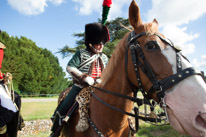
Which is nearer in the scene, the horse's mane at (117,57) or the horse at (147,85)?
the horse at (147,85)

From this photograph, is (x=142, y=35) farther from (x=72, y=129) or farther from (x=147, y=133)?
(x=147, y=133)

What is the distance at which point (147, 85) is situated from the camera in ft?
4.90

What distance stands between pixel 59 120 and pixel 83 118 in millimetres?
562

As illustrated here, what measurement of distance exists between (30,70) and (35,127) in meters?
22.6

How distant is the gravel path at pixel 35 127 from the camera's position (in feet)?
22.5

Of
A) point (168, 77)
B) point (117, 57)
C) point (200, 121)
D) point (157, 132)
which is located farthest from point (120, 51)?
point (157, 132)

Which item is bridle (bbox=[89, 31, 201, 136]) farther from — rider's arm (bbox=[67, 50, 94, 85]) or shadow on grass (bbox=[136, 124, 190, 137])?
shadow on grass (bbox=[136, 124, 190, 137])

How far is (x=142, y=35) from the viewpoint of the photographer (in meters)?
1.60

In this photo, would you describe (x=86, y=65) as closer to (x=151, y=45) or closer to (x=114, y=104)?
(x=114, y=104)

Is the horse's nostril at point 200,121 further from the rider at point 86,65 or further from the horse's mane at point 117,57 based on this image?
the rider at point 86,65

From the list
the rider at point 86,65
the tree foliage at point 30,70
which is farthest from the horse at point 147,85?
the tree foliage at point 30,70

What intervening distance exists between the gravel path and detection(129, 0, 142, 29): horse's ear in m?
7.29

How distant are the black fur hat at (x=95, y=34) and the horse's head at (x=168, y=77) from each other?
114 centimetres

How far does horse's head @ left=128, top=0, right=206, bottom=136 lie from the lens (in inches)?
47.4
